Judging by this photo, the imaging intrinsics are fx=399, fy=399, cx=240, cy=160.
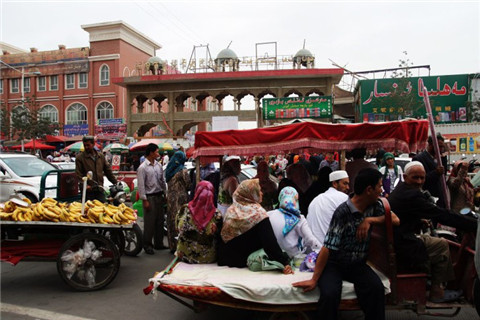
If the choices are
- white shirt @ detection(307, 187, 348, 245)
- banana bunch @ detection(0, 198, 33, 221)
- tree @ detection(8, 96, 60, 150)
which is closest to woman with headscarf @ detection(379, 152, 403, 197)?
white shirt @ detection(307, 187, 348, 245)

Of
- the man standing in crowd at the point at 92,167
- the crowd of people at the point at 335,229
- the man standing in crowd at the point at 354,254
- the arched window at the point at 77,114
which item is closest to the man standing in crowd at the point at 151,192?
the man standing in crowd at the point at 92,167

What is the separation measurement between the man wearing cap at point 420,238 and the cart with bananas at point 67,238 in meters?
3.23

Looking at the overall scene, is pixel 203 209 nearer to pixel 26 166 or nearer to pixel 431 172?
pixel 431 172

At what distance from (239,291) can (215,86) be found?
3273cm

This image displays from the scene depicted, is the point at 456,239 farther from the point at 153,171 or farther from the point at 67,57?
the point at 67,57

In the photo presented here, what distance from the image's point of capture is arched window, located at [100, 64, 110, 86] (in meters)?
44.4

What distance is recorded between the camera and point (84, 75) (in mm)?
45375

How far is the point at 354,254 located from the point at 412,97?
29.1 metres

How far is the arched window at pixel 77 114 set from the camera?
45438mm

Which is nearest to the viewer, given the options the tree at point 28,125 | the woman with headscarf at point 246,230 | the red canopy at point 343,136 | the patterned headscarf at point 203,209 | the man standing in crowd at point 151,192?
the woman with headscarf at point 246,230

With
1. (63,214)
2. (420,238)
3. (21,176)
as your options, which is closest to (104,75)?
(21,176)

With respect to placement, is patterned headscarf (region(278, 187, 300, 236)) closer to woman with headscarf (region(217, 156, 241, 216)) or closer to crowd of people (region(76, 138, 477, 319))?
crowd of people (region(76, 138, 477, 319))

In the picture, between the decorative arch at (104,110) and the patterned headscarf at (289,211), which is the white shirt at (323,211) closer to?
the patterned headscarf at (289,211)

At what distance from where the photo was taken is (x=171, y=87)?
119ft
